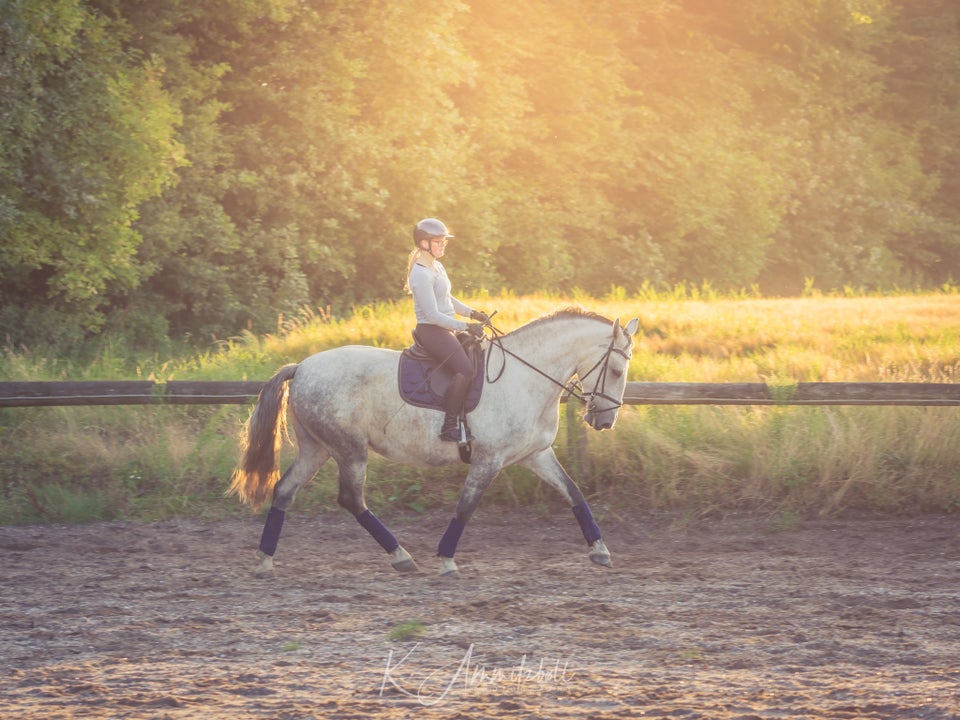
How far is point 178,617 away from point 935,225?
122ft

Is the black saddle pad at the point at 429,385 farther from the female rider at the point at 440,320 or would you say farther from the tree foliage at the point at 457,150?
the tree foliage at the point at 457,150

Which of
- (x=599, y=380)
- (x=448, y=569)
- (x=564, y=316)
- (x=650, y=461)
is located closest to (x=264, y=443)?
(x=448, y=569)

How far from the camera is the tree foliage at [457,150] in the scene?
19.9 meters

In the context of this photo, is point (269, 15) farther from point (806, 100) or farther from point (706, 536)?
point (806, 100)

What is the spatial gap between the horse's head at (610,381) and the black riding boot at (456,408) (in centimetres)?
82

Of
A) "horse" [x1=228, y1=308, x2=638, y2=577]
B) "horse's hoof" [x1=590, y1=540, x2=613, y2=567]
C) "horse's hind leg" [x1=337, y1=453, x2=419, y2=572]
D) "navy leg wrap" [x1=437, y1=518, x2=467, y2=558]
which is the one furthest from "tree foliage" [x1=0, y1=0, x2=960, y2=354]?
"horse's hoof" [x1=590, y1=540, x2=613, y2=567]

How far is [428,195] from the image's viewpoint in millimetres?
25906

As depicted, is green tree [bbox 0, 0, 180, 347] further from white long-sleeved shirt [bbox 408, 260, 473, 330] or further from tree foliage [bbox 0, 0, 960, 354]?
white long-sleeved shirt [bbox 408, 260, 473, 330]

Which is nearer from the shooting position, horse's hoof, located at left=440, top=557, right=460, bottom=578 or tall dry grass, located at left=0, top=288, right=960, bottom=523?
horse's hoof, located at left=440, top=557, right=460, bottom=578

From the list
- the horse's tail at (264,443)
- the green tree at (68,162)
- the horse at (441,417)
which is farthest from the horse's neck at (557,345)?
the green tree at (68,162)

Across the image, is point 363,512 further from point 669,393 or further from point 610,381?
point 669,393

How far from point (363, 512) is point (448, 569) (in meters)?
0.70

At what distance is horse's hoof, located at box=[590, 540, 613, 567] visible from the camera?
8.03 m

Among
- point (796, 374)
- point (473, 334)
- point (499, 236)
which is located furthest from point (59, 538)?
point (499, 236)
